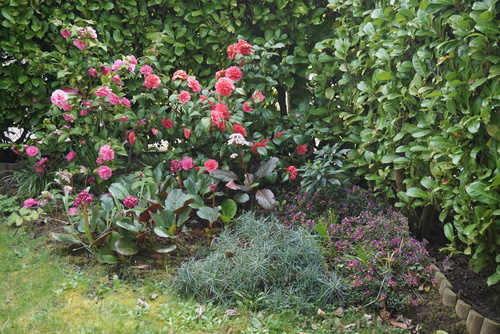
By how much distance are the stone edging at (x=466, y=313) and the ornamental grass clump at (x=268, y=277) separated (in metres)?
0.64

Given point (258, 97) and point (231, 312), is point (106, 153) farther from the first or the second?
point (231, 312)

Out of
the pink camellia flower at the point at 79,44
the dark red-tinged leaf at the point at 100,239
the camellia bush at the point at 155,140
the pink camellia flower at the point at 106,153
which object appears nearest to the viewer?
the dark red-tinged leaf at the point at 100,239

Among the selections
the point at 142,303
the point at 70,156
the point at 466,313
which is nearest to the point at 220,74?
the point at 70,156

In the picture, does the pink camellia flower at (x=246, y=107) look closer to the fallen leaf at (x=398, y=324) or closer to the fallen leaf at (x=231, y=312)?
the fallen leaf at (x=231, y=312)

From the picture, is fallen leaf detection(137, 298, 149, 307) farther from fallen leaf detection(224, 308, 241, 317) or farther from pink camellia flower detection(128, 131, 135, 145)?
pink camellia flower detection(128, 131, 135, 145)

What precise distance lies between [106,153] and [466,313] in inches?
121

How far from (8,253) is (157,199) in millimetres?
1200

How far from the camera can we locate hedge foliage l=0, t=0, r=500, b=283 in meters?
2.83

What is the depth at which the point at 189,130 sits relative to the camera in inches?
171

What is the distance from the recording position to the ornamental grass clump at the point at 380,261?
3100 millimetres

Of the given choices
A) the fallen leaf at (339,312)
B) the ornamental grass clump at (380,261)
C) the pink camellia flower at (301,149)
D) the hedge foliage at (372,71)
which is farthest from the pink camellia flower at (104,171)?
the fallen leaf at (339,312)

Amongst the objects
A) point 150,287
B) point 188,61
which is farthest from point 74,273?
point 188,61

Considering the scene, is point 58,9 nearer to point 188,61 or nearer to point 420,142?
point 188,61

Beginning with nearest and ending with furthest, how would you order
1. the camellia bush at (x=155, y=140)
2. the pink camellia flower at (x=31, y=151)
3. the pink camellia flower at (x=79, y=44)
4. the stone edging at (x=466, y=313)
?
the stone edging at (x=466, y=313) → the camellia bush at (x=155, y=140) → the pink camellia flower at (x=79, y=44) → the pink camellia flower at (x=31, y=151)
